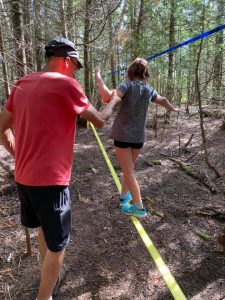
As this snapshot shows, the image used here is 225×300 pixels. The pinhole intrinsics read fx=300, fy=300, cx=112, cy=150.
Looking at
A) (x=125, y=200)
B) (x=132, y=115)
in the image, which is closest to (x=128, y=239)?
(x=125, y=200)

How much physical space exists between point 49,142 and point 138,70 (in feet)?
6.28

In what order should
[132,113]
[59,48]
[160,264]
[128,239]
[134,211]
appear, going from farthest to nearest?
[134,211]
[132,113]
[128,239]
[160,264]
[59,48]

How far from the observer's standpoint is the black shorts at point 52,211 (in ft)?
7.01

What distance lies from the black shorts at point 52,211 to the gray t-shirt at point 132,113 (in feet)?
5.08

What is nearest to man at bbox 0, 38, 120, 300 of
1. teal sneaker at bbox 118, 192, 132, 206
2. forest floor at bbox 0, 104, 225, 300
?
forest floor at bbox 0, 104, 225, 300

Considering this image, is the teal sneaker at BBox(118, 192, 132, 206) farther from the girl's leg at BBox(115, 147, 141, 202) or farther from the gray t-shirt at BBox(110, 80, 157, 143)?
the gray t-shirt at BBox(110, 80, 157, 143)

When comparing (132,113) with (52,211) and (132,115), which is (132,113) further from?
(52,211)

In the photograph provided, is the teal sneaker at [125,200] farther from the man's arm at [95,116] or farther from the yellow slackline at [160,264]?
the man's arm at [95,116]

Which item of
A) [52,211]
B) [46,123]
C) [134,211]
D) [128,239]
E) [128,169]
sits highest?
[46,123]

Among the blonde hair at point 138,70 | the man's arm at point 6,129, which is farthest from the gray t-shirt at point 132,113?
the man's arm at point 6,129

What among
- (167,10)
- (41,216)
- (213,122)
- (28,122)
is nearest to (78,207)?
(41,216)

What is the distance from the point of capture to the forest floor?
2.75 meters

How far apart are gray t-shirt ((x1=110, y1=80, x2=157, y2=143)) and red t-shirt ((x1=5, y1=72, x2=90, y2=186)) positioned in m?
1.44

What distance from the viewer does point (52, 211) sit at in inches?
84.1
